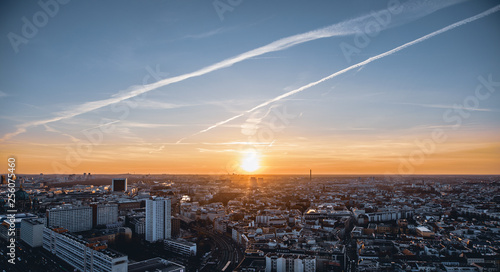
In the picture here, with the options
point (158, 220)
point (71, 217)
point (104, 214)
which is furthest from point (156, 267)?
point (104, 214)

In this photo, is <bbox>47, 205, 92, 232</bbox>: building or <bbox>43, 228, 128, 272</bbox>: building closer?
<bbox>43, 228, 128, 272</bbox>: building

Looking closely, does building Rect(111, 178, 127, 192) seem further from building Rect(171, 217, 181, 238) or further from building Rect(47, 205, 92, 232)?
building Rect(171, 217, 181, 238)

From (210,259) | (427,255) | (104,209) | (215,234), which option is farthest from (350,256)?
(104,209)

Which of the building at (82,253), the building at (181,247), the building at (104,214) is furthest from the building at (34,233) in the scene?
the building at (181,247)

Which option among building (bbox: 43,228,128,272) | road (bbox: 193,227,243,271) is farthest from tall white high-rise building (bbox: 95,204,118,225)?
road (bbox: 193,227,243,271)

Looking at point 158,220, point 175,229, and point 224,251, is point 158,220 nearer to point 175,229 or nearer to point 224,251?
point 175,229

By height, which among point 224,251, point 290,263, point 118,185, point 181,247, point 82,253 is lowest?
point 224,251
